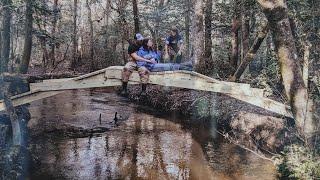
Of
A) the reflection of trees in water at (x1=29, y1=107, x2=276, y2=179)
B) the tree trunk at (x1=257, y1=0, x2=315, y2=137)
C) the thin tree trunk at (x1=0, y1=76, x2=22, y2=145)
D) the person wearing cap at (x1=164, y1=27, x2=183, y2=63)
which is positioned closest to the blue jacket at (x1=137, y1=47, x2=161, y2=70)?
the reflection of trees in water at (x1=29, y1=107, x2=276, y2=179)

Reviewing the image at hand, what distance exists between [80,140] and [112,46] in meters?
16.0

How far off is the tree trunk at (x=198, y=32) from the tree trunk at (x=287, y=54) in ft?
29.1

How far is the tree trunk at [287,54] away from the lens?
24.3 feet

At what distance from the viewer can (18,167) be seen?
9.71 metres

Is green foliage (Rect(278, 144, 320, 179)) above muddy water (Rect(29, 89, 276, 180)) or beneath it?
above

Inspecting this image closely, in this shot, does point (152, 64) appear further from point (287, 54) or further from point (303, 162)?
point (303, 162)

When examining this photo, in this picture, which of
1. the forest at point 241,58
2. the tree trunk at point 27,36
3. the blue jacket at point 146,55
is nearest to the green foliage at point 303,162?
the forest at point 241,58

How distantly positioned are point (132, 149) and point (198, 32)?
19.8 ft

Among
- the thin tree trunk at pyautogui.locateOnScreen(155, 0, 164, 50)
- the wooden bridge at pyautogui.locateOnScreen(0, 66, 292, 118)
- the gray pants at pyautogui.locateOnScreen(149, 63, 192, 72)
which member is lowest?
the wooden bridge at pyautogui.locateOnScreen(0, 66, 292, 118)

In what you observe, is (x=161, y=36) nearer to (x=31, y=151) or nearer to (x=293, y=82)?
(x=31, y=151)

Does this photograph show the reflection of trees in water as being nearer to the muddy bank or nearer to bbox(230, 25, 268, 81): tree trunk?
the muddy bank

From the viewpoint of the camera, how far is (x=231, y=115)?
558 inches

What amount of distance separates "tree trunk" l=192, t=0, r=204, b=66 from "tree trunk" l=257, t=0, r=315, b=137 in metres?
8.87

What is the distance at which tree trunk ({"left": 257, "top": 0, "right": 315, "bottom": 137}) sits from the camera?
7.40m
